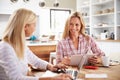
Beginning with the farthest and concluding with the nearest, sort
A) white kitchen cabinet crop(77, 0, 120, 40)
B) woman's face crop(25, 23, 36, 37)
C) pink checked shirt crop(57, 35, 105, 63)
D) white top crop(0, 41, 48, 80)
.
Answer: white kitchen cabinet crop(77, 0, 120, 40) → pink checked shirt crop(57, 35, 105, 63) → woman's face crop(25, 23, 36, 37) → white top crop(0, 41, 48, 80)

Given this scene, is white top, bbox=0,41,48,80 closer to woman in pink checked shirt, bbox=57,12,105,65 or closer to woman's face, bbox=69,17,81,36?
woman in pink checked shirt, bbox=57,12,105,65

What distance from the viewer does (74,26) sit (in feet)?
7.58

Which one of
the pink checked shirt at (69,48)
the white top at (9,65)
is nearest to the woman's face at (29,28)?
the white top at (9,65)

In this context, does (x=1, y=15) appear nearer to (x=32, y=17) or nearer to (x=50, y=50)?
(x=50, y=50)

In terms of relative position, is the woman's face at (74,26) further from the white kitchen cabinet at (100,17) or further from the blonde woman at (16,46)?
the white kitchen cabinet at (100,17)

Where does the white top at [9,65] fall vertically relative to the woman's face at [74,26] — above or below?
below

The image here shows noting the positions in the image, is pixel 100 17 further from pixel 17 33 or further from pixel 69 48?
pixel 17 33

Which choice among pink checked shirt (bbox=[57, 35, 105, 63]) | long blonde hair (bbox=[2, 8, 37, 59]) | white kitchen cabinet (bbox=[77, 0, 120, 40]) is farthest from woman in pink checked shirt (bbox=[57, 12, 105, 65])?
white kitchen cabinet (bbox=[77, 0, 120, 40])

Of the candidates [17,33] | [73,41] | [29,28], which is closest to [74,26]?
[73,41]

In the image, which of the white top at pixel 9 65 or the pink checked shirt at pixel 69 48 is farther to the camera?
the pink checked shirt at pixel 69 48

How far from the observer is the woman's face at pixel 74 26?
2.32 meters

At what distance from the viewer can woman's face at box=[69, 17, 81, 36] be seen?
232 centimetres

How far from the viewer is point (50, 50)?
4621 millimetres

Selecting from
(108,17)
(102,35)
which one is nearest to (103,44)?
(102,35)
